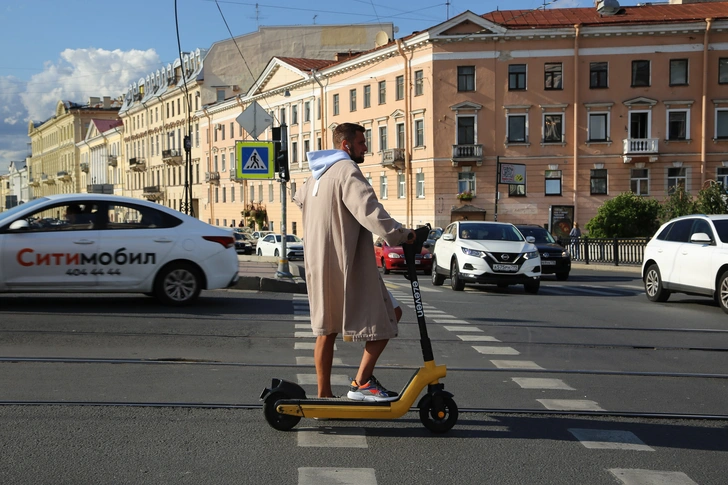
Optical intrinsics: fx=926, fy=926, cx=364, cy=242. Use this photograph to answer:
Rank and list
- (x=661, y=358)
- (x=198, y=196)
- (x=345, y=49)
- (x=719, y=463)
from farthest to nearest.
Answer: (x=198, y=196), (x=345, y=49), (x=661, y=358), (x=719, y=463)

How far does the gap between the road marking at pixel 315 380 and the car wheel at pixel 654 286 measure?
10.2 meters

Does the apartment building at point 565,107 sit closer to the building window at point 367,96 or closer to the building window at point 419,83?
the building window at point 419,83

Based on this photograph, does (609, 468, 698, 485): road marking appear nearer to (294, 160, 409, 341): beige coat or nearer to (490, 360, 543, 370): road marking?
(294, 160, 409, 341): beige coat

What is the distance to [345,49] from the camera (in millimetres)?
75812

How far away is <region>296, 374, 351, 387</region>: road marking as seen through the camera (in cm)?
763

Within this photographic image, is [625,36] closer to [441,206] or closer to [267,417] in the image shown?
[441,206]

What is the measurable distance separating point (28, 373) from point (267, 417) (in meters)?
3.03

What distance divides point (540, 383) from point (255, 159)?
13.0 metres

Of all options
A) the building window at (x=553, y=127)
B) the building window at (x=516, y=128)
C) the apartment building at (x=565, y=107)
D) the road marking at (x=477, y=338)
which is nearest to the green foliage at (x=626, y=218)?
the apartment building at (x=565, y=107)

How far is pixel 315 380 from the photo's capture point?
307 inches

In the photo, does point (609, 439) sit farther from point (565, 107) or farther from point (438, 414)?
point (565, 107)

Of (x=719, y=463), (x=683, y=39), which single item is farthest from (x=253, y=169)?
(x=683, y=39)

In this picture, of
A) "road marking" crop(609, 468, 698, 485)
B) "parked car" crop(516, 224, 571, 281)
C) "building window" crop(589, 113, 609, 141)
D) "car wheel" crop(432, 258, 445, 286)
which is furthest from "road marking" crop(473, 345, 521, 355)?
"building window" crop(589, 113, 609, 141)

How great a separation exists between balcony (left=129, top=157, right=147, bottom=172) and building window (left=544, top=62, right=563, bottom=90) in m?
59.2
